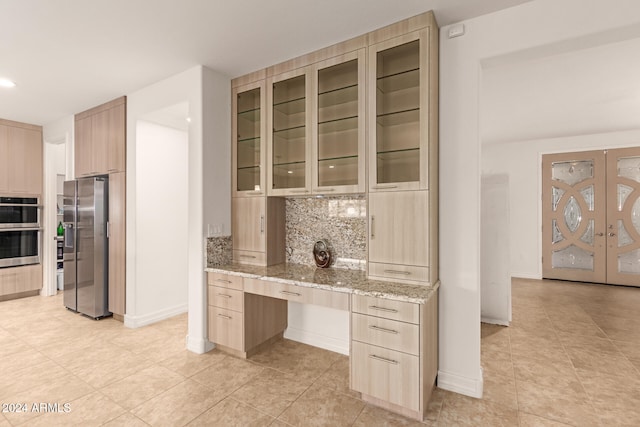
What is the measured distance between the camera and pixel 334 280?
2.48m

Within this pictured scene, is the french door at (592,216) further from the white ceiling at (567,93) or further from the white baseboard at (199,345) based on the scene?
the white baseboard at (199,345)

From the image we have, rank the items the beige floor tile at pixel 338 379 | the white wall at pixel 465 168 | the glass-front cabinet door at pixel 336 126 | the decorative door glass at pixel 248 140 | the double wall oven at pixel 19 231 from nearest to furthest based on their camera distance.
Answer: the white wall at pixel 465 168 → the beige floor tile at pixel 338 379 → the glass-front cabinet door at pixel 336 126 → the decorative door glass at pixel 248 140 → the double wall oven at pixel 19 231

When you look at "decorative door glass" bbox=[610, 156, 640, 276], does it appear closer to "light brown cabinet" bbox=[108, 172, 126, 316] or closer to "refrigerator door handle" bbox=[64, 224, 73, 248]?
"light brown cabinet" bbox=[108, 172, 126, 316]

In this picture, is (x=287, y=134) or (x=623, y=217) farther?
(x=623, y=217)

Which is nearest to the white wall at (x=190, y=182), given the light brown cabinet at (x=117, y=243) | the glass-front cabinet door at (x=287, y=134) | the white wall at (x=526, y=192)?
the light brown cabinet at (x=117, y=243)

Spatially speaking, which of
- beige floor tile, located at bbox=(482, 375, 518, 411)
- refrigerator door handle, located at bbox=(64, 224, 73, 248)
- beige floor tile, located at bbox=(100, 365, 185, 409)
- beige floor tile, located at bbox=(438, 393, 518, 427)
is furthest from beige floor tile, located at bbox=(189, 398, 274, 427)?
refrigerator door handle, located at bbox=(64, 224, 73, 248)

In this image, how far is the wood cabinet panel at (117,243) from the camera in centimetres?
374

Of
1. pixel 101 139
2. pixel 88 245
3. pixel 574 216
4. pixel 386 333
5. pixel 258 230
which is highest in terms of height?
pixel 101 139

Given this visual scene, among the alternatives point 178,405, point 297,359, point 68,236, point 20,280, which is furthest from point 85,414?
point 20,280

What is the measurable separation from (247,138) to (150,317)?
2.48 metres

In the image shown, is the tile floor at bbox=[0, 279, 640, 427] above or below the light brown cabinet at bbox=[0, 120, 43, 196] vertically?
below

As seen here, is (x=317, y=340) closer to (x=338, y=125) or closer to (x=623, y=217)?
(x=338, y=125)

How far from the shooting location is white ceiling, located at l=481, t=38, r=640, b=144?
310 centimetres

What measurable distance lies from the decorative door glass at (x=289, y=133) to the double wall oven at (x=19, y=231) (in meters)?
4.45
